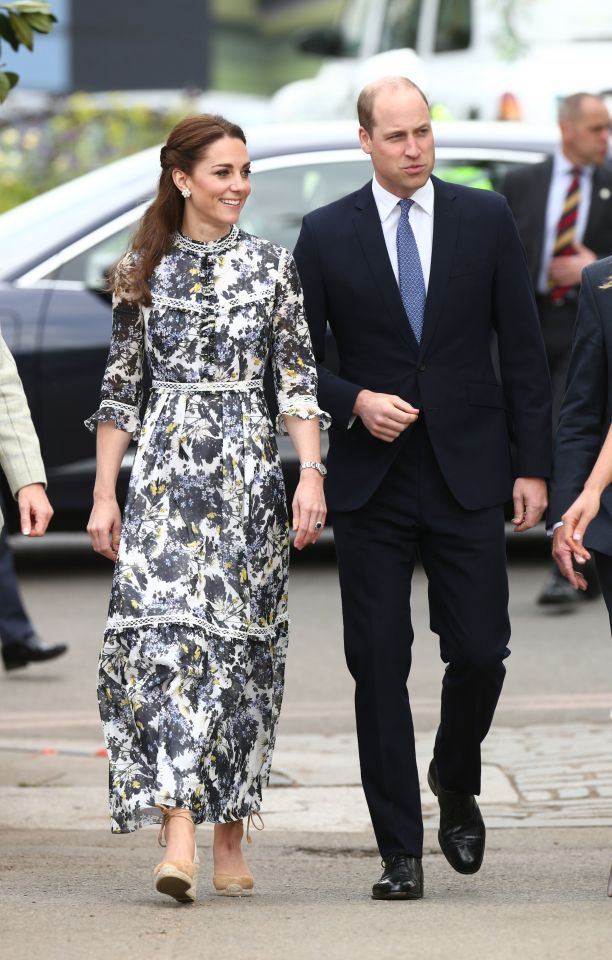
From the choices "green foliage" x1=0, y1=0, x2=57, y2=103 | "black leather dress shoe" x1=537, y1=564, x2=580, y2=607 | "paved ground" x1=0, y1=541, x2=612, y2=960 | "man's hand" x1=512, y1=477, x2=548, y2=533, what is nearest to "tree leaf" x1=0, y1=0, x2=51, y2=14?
"green foliage" x1=0, y1=0, x2=57, y2=103

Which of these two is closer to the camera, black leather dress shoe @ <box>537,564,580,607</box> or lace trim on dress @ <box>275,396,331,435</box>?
lace trim on dress @ <box>275,396,331,435</box>

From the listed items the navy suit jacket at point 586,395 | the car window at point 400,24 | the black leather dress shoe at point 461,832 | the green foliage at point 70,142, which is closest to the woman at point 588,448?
the navy suit jacket at point 586,395

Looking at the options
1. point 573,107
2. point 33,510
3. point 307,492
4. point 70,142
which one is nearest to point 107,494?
point 33,510

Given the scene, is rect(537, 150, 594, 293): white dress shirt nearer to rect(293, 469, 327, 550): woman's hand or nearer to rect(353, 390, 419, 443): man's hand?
rect(353, 390, 419, 443): man's hand

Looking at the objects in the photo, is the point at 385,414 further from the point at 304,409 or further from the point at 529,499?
the point at 529,499

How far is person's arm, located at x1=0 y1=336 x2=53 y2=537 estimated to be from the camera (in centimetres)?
505

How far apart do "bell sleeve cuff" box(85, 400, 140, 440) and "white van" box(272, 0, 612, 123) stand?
Result: 6962 mm

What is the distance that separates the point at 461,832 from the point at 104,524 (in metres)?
1.21

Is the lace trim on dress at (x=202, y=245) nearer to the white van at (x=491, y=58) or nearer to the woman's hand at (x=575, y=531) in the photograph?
the woman's hand at (x=575, y=531)

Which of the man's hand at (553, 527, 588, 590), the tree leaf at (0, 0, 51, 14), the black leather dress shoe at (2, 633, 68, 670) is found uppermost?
the tree leaf at (0, 0, 51, 14)

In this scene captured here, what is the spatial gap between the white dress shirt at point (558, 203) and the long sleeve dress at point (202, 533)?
412cm

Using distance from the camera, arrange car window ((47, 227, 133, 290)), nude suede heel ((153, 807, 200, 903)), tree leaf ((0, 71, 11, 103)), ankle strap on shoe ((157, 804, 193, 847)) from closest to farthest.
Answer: nude suede heel ((153, 807, 200, 903)) → ankle strap on shoe ((157, 804, 193, 847)) → tree leaf ((0, 71, 11, 103)) → car window ((47, 227, 133, 290))

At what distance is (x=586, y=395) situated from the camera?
4.97 metres

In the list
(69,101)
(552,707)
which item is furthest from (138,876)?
(69,101)
